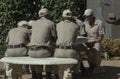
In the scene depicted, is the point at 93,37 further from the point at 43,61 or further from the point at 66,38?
the point at 43,61

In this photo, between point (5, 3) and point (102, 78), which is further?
point (5, 3)

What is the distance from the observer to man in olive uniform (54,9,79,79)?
9.73m

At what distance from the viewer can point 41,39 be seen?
985 cm

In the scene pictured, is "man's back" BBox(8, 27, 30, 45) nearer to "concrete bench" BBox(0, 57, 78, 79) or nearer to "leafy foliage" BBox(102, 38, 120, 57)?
"concrete bench" BBox(0, 57, 78, 79)

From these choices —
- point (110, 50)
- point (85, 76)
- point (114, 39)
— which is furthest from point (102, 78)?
point (114, 39)

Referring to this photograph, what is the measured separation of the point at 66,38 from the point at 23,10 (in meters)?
7.36

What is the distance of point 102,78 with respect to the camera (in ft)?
35.9

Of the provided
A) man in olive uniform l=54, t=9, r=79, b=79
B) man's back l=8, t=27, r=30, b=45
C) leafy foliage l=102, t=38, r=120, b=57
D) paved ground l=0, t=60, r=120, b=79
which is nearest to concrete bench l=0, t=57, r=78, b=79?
man in olive uniform l=54, t=9, r=79, b=79

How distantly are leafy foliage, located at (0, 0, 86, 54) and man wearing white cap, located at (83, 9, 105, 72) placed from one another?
185 inches

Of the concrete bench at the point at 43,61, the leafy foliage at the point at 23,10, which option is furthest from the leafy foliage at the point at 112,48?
the concrete bench at the point at 43,61

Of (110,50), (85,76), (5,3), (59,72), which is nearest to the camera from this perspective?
(59,72)

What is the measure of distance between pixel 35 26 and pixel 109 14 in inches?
230

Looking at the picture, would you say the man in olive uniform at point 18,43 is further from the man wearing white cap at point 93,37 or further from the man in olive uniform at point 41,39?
the man wearing white cap at point 93,37

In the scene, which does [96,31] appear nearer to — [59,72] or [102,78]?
[102,78]
